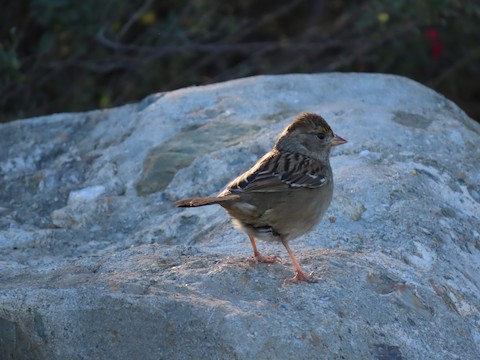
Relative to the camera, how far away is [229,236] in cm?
520

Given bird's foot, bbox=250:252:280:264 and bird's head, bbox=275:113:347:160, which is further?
bird's head, bbox=275:113:347:160

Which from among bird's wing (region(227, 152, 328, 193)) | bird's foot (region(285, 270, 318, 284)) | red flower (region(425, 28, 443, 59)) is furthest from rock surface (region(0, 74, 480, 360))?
red flower (region(425, 28, 443, 59))

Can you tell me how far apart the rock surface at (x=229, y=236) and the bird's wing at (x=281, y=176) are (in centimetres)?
30

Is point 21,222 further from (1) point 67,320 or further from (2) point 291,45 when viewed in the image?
(2) point 291,45

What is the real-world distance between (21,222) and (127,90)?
154 inches

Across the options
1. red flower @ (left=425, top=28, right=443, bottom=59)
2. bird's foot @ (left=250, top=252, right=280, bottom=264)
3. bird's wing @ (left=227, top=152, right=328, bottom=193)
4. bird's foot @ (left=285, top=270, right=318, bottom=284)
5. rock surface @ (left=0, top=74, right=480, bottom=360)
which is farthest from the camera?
red flower @ (left=425, top=28, right=443, bottom=59)

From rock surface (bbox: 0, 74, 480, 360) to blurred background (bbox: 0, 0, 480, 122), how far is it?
2158 millimetres

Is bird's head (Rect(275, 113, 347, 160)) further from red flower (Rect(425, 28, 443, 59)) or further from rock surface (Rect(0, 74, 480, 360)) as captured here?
red flower (Rect(425, 28, 443, 59))

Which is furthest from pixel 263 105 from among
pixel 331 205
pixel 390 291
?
pixel 390 291

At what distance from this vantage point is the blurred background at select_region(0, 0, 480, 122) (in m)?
8.87

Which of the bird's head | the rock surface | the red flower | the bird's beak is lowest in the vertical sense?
the red flower

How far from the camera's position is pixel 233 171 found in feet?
18.9

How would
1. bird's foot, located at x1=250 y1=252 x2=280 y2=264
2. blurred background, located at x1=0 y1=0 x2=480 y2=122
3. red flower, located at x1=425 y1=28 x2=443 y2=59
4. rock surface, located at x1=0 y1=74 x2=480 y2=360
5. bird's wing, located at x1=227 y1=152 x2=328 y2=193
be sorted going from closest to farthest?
rock surface, located at x1=0 y1=74 x2=480 y2=360 → bird's foot, located at x1=250 y1=252 x2=280 y2=264 → bird's wing, located at x1=227 y1=152 x2=328 y2=193 → blurred background, located at x1=0 y1=0 x2=480 y2=122 → red flower, located at x1=425 y1=28 x2=443 y2=59

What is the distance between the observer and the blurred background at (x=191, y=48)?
887cm
